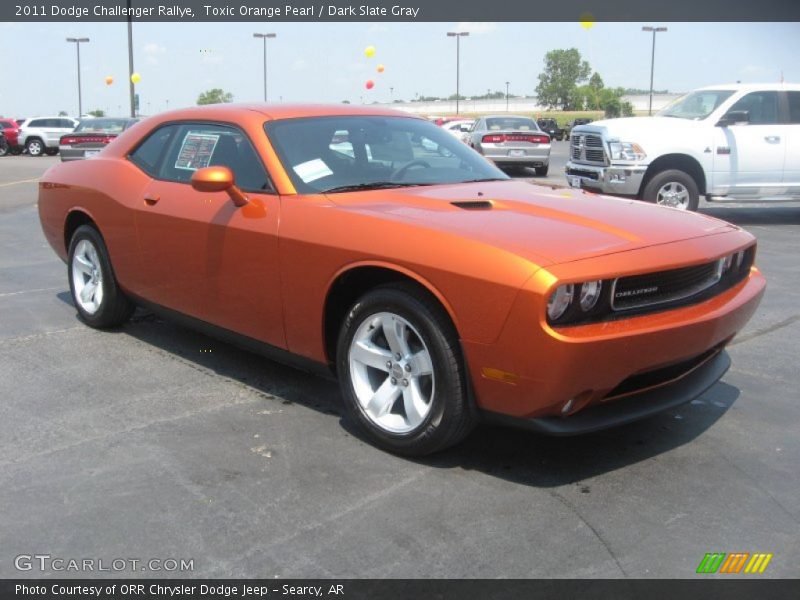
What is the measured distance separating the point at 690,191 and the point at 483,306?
353 inches

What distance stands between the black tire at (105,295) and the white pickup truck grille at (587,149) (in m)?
7.67

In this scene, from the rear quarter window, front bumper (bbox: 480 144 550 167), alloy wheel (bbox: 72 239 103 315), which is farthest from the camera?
front bumper (bbox: 480 144 550 167)

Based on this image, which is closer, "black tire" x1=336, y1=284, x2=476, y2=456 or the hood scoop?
"black tire" x1=336, y1=284, x2=476, y2=456

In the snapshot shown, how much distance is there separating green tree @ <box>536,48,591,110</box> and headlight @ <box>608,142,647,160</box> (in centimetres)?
11095

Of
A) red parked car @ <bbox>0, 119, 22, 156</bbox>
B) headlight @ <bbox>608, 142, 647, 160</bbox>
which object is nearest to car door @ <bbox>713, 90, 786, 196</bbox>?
headlight @ <bbox>608, 142, 647, 160</bbox>

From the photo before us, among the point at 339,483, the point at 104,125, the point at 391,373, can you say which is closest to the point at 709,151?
the point at 391,373

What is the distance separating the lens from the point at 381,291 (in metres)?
3.54

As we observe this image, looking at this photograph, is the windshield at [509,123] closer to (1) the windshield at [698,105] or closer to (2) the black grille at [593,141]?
(1) the windshield at [698,105]

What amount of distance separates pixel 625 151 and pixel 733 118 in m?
1.57

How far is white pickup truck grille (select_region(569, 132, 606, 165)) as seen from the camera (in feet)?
37.8

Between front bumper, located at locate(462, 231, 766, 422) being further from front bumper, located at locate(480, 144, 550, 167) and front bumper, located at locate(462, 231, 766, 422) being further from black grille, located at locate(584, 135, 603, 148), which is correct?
front bumper, located at locate(480, 144, 550, 167)

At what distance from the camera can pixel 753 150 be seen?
448 inches

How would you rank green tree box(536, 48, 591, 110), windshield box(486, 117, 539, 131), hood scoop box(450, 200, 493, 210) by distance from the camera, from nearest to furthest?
hood scoop box(450, 200, 493, 210)
windshield box(486, 117, 539, 131)
green tree box(536, 48, 591, 110)

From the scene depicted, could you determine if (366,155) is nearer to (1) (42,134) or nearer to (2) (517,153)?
(2) (517,153)
